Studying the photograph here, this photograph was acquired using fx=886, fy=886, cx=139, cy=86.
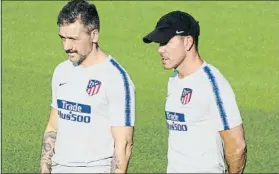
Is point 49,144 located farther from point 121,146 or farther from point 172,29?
point 172,29

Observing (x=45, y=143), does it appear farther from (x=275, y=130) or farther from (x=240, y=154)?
(x=275, y=130)

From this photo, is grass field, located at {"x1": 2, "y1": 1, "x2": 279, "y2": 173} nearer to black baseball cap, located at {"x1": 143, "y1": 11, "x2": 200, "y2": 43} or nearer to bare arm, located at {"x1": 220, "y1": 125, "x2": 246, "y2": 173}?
bare arm, located at {"x1": 220, "y1": 125, "x2": 246, "y2": 173}

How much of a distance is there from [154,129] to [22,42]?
271 inches

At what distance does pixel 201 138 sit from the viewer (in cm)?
670

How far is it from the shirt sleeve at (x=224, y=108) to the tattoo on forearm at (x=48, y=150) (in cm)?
159

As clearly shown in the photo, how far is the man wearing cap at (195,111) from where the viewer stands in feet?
21.8

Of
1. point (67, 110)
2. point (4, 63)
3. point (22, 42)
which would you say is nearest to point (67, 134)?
point (67, 110)

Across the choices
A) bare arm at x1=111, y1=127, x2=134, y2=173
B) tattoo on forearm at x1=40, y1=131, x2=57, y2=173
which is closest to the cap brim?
bare arm at x1=111, y1=127, x2=134, y2=173

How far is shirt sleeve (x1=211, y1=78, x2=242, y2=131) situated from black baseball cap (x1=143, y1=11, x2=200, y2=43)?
1.66ft

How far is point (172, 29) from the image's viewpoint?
22.2 feet

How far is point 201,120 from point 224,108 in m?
0.21

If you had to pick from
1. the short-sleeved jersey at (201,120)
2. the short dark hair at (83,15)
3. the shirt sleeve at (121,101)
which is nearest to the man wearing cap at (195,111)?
the short-sleeved jersey at (201,120)

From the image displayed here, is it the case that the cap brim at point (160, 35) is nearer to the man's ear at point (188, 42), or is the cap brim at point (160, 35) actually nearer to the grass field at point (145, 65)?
the man's ear at point (188, 42)

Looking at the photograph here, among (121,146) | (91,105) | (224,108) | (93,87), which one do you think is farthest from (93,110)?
(224,108)
